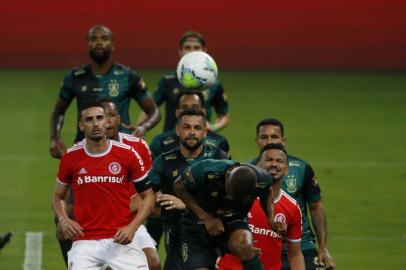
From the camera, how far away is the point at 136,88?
44.0 ft

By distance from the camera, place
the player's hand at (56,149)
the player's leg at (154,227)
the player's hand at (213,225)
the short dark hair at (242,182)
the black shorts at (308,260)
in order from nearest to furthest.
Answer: the short dark hair at (242,182)
the player's hand at (213,225)
the black shorts at (308,260)
the player's leg at (154,227)
the player's hand at (56,149)

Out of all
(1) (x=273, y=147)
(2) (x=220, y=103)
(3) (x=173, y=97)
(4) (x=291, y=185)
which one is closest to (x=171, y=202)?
(1) (x=273, y=147)

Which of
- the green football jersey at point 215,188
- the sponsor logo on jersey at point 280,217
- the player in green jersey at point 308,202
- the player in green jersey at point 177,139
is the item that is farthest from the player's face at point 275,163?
the player in green jersey at point 177,139

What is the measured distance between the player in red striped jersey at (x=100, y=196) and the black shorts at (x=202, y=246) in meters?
0.39

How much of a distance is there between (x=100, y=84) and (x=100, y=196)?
3.45m

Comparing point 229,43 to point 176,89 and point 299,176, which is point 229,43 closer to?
point 176,89

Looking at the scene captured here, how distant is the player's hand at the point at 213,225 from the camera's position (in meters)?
9.64

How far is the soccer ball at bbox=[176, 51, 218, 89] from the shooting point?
12352 mm

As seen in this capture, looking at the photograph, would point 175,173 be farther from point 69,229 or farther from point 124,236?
point 69,229

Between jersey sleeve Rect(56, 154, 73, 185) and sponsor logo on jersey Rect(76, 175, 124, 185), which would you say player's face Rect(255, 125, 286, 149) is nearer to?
sponsor logo on jersey Rect(76, 175, 124, 185)

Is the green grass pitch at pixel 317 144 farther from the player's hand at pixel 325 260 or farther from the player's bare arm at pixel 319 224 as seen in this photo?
the player's hand at pixel 325 260

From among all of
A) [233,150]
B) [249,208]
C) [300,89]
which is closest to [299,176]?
[249,208]

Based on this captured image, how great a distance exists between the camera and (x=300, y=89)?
27.1 m

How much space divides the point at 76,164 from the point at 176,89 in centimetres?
→ 466
